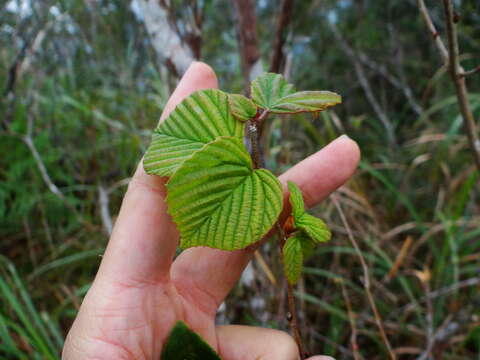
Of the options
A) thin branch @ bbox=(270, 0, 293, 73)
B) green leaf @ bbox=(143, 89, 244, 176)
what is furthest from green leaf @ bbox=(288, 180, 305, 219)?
thin branch @ bbox=(270, 0, 293, 73)

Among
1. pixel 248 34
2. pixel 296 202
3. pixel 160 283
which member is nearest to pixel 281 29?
pixel 248 34

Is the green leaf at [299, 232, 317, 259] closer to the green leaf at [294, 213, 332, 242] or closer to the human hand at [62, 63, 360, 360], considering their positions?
the green leaf at [294, 213, 332, 242]

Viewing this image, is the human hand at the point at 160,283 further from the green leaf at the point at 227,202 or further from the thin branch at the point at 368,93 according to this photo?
the thin branch at the point at 368,93

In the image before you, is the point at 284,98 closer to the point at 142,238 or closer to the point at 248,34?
the point at 142,238

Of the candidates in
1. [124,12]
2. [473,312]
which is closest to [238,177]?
[473,312]

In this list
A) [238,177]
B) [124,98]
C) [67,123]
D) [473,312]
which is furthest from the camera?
[124,98]

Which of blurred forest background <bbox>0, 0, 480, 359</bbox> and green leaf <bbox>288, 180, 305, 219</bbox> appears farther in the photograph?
blurred forest background <bbox>0, 0, 480, 359</bbox>

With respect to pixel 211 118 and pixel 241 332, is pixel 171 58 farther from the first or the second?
pixel 241 332
